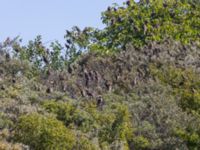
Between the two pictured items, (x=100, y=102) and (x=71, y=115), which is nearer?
(x=71, y=115)

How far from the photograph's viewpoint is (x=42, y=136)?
18375mm

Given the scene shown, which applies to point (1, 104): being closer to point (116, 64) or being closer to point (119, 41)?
point (116, 64)

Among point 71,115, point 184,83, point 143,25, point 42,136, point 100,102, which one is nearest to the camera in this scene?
point 42,136

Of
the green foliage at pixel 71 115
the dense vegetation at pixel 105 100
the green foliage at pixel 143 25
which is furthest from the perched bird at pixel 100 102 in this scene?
the green foliage at pixel 143 25

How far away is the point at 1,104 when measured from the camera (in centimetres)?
2034

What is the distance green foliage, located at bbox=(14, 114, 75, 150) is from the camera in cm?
1831

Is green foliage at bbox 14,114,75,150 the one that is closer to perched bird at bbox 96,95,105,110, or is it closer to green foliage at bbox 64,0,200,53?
perched bird at bbox 96,95,105,110

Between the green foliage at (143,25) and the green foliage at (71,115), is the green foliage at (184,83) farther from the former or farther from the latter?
the green foliage at (143,25)

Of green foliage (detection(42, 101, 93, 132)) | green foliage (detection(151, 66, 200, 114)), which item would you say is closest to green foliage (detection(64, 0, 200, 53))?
green foliage (detection(151, 66, 200, 114))

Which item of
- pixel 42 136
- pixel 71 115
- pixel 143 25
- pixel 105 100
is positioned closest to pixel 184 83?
pixel 105 100

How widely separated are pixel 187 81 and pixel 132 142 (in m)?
5.04

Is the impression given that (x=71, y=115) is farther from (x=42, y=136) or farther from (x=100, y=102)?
(x=42, y=136)

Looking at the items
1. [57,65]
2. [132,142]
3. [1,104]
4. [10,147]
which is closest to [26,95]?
[1,104]

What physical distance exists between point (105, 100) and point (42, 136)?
A: 4.89 meters
